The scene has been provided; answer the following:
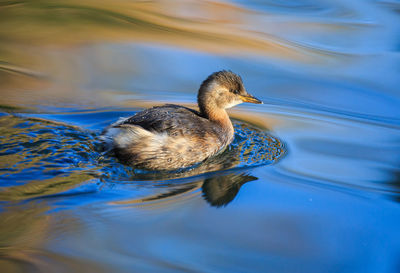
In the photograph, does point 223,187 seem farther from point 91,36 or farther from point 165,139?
point 91,36

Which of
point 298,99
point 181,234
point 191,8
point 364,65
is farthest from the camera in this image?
point 191,8

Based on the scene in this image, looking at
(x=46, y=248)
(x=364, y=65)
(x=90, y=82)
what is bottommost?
(x=46, y=248)

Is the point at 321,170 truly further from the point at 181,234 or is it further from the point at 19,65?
the point at 19,65

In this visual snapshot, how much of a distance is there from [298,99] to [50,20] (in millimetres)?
4095

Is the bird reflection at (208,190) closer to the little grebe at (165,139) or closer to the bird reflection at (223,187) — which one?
the bird reflection at (223,187)

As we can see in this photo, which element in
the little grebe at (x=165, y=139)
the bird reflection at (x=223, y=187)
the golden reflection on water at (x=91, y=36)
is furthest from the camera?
the golden reflection on water at (x=91, y=36)

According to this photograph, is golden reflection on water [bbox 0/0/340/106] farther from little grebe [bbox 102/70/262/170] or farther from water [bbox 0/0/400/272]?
little grebe [bbox 102/70/262/170]

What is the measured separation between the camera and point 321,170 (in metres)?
5.11

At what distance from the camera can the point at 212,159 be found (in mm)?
5375

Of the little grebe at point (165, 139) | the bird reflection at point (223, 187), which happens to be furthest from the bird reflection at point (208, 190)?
the little grebe at point (165, 139)

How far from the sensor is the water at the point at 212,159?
3.71 m

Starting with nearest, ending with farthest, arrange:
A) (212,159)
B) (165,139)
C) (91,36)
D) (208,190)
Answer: (208,190), (165,139), (212,159), (91,36)

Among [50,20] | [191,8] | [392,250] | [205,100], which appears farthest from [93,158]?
[191,8]

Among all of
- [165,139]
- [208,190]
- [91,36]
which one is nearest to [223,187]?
[208,190]
